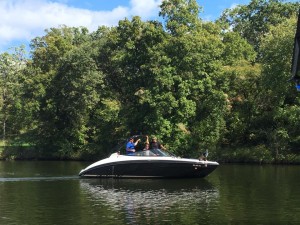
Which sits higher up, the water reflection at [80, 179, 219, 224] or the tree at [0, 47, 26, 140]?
the tree at [0, 47, 26, 140]

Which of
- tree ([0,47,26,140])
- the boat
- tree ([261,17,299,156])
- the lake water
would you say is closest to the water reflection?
the lake water

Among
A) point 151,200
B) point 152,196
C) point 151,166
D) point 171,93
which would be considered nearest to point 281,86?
point 171,93

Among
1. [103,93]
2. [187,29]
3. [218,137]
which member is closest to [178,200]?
[218,137]

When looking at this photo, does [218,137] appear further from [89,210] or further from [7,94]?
[7,94]

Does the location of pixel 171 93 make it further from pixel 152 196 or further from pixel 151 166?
pixel 152 196

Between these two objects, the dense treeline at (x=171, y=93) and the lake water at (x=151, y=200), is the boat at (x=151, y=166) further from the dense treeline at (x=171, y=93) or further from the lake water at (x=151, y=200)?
the dense treeline at (x=171, y=93)

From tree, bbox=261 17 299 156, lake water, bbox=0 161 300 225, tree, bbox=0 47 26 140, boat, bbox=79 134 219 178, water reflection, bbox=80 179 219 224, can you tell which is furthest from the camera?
tree, bbox=0 47 26 140

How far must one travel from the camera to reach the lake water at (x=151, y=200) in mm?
15992

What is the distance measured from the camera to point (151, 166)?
2808 cm

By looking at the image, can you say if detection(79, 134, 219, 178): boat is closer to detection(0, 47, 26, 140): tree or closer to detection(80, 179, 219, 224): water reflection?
detection(80, 179, 219, 224): water reflection

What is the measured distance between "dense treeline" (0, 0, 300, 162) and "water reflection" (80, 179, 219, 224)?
54.4 feet

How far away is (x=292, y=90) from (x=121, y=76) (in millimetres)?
21126

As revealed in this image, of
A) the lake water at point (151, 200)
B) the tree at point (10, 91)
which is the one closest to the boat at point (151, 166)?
the lake water at point (151, 200)

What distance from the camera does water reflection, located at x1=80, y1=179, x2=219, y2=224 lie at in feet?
56.9
